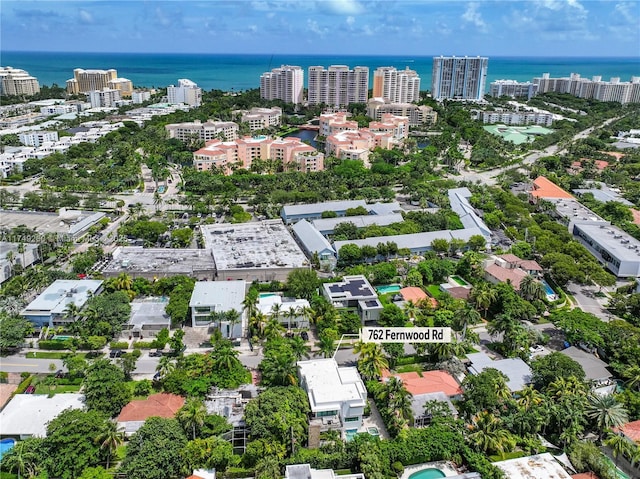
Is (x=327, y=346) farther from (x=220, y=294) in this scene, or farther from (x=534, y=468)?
(x=534, y=468)

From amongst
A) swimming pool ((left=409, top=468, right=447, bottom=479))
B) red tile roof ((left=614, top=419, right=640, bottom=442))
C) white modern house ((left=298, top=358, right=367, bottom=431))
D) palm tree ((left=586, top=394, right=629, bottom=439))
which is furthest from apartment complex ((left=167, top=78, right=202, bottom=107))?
red tile roof ((left=614, top=419, right=640, bottom=442))

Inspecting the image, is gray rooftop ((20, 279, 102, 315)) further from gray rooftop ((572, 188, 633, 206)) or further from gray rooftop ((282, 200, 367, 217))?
gray rooftop ((572, 188, 633, 206))

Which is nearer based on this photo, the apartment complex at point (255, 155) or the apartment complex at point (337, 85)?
the apartment complex at point (255, 155)

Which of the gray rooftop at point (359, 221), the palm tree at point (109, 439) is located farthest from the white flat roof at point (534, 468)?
the gray rooftop at point (359, 221)

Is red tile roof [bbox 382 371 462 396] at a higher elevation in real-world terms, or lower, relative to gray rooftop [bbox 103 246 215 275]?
lower

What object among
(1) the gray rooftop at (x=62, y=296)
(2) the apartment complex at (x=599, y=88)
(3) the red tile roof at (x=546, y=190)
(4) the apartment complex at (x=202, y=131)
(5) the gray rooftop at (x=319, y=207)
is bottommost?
(1) the gray rooftop at (x=62, y=296)

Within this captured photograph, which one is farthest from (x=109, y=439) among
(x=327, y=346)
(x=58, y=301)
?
(x=58, y=301)

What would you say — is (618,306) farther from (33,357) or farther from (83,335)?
(33,357)

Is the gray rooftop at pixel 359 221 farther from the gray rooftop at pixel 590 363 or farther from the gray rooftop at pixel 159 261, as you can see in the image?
the gray rooftop at pixel 590 363
